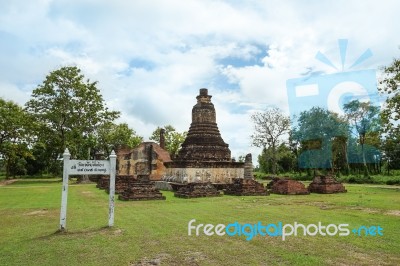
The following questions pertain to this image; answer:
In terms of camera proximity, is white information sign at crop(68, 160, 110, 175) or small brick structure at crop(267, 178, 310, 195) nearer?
white information sign at crop(68, 160, 110, 175)

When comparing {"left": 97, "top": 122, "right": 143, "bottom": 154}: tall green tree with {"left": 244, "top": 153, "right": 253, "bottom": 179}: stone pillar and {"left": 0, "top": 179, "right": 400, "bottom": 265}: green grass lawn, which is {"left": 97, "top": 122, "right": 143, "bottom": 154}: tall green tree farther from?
{"left": 0, "top": 179, "right": 400, "bottom": 265}: green grass lawn

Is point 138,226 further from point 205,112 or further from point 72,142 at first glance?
point 72,142

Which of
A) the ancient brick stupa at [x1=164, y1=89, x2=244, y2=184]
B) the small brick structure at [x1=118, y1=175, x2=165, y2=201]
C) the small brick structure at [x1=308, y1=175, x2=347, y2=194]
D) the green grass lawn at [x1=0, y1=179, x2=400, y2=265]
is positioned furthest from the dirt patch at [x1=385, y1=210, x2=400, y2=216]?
the ancient brick stupa at [x1=164, y1=89, x2=244, y2=184]

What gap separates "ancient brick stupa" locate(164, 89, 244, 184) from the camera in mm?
22328

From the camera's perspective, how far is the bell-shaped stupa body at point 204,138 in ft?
78.6

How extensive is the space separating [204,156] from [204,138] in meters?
1.65

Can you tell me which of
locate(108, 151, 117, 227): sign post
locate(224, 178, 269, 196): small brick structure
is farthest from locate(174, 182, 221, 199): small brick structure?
locate(108, 151, 117, 227): sign post

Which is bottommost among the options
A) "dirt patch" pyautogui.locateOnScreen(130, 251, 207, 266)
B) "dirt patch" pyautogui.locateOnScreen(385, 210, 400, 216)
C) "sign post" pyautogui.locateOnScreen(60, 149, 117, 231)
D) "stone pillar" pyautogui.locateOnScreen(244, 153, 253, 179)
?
"dirt patch" pyautogui.locateOnScreen(130, 251, 207, 266)

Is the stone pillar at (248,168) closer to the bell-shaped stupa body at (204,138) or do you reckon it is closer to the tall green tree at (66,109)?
the bell-shaped stupa body at (204,138)

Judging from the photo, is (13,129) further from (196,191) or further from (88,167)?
(88,167)

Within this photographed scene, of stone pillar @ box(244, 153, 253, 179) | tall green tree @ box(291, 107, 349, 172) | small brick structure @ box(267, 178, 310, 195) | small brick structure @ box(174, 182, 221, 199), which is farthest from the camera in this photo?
tall green tree @ box(291, 107, 349, 172)

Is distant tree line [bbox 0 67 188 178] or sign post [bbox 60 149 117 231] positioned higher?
distant tree line [bbox 0 67 188 178]

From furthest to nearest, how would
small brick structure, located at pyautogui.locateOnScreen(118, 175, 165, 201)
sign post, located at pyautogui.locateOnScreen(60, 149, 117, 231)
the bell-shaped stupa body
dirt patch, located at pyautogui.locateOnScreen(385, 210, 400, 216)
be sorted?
the bell-shaped stupa body, small brick structure, located at pyautogui.locateOnScreen(118, 175, 165, 201), dirt patch, located at pyautogui.locateOnScreen(385, 210, 400, 216), sign post, located at pyautogui.locateOnScreen(60, 149, 117, 231)

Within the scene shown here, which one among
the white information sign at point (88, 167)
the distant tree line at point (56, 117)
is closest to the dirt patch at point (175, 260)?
the white information sign at point (88, 167)
